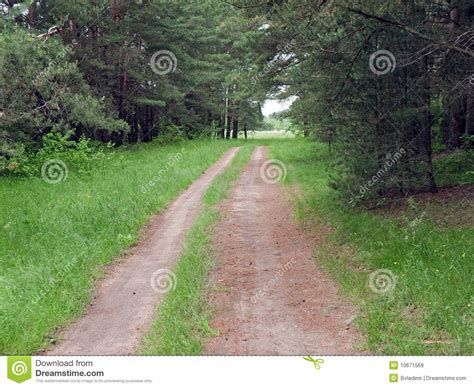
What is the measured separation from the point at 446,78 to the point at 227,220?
5354mm

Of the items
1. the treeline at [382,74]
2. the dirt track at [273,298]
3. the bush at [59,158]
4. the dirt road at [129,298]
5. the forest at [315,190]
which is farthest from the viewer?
the bush at [59,158]

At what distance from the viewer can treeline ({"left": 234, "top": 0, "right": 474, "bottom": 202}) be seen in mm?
7457

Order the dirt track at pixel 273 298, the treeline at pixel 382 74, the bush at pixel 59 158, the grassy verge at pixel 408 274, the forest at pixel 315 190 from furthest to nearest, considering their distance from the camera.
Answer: the bush at pixel 59 158
the treeline at pixel 382 74
the forest at pixel 315 190
the dirt track at pixel 273 298
the grassy verge at pixel 408 274

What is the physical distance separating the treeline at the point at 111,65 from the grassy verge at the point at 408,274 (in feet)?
18.5

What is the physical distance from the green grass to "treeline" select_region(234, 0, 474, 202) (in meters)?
4.80

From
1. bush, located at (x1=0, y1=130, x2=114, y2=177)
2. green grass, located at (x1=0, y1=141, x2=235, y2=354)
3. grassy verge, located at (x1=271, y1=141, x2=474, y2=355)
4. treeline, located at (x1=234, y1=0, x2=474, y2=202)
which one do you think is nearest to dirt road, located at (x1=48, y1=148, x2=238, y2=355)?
green grass, located at (x1=0, y1=141, x2=235, y2=354)

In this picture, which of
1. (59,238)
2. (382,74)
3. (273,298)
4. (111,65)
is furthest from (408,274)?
(111,65)

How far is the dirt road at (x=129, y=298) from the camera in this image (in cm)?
494

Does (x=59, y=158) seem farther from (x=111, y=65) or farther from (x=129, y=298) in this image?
(x=129, y=298)

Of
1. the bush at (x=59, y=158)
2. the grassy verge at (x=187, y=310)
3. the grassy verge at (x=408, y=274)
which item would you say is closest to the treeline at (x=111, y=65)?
the bush at (x=59, y=158)

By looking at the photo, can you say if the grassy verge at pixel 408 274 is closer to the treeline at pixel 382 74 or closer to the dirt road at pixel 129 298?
the treeline at pixel 382 74

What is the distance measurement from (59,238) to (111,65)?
16.9m

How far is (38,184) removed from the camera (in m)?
14.1

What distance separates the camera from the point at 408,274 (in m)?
6.02
